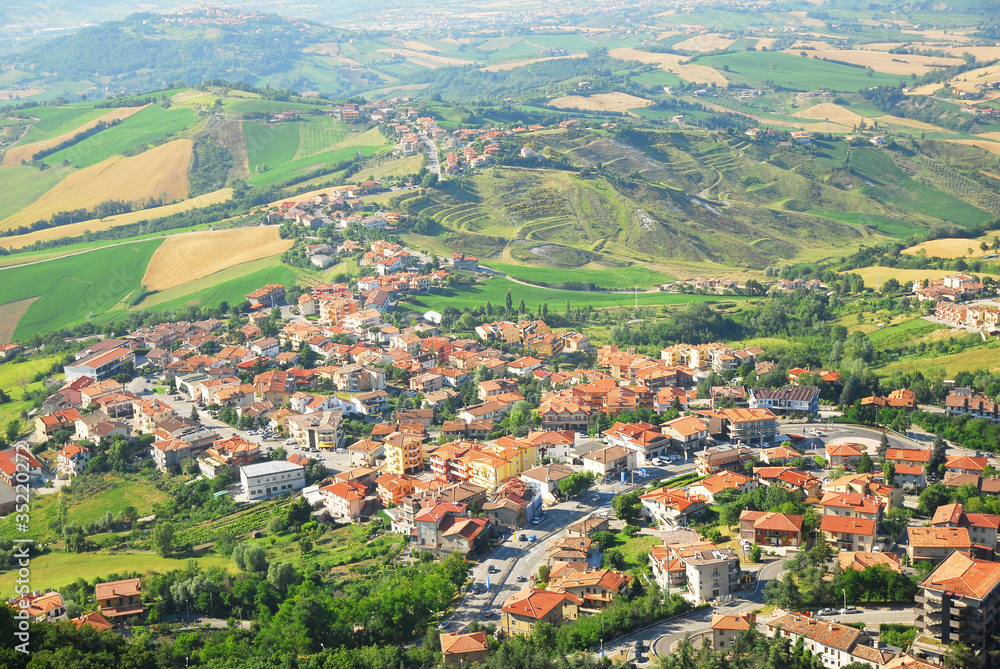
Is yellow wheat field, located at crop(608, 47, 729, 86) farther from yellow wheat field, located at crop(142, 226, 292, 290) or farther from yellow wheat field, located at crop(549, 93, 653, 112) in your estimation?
yellow wheat field, located at crop(142, 226, 292, 290)

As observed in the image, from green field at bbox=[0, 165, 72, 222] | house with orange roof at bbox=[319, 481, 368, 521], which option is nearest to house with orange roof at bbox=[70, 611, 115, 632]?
house with orange roof at bbox=[319, 481, 368, 521]

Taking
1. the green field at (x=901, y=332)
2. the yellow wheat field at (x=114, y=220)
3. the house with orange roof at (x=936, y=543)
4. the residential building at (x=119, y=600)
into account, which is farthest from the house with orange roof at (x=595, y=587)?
the yellow wheat field at (x=114, y=220)

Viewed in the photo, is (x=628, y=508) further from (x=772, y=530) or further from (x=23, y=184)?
(x=23, y=184)

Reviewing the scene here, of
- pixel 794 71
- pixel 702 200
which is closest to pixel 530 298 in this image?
pixel 702 200

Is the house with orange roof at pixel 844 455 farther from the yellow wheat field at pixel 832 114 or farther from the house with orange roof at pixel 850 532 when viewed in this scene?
the yellow wheat field at pixel 832 114

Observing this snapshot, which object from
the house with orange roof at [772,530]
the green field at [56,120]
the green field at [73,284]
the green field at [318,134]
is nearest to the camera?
the house with orange roof at [772,530]

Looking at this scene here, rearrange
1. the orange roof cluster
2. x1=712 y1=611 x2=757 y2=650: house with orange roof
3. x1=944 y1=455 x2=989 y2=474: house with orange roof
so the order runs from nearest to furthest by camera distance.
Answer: the orange roof cluster, x1=712 y1=611 x2=757 y2=650: house with orange roof, x1=944 y1=455 x2=989 y2=474: house with orange roof
